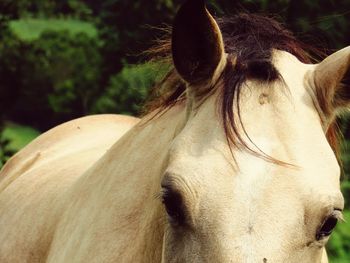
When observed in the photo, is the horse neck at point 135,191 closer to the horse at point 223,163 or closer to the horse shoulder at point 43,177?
the horse at point 223,163

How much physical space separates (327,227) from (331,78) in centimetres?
57

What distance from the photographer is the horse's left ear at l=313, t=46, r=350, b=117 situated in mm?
2562

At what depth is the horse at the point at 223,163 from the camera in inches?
85.9

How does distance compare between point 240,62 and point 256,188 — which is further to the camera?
point 240,62

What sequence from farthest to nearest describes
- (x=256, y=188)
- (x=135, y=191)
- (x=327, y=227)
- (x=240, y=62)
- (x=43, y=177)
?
(x=43, y=177), (x=135, y=191), (x=240, y=62), (x=327, y=227), (x=256, y=188)

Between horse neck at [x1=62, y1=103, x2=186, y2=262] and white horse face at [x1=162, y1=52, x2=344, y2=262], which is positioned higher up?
white horse face at [x1=162, y1=52, x2=344, y2=262]

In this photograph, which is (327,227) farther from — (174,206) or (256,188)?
(174,206)

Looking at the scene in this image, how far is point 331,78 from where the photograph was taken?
2.58 meters

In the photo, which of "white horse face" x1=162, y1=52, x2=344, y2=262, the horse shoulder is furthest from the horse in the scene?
the horse shoulder

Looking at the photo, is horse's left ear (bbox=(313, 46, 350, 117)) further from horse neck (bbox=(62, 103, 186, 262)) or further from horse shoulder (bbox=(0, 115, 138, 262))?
horse shoulder (bbox=(0, 115, 138, 262))

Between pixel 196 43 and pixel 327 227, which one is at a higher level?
pixel 196 43

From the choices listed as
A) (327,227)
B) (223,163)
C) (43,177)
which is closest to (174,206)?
(223,163)

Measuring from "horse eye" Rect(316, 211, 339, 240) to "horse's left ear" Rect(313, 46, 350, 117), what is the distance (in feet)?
1.53

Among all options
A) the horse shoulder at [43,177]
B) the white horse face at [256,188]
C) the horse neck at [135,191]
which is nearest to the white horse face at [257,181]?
the white horse face at [256,188]
